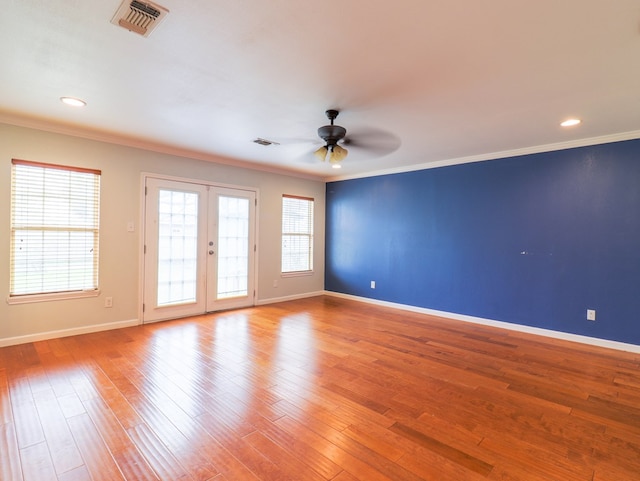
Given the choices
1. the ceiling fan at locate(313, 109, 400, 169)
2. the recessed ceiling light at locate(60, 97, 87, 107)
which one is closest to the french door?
the recessed ceiling light at locate(60, 97, 87, 107)

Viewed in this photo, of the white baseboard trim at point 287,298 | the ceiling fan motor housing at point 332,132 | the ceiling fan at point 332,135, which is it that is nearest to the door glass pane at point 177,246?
the white baseboard trim at point 287,298

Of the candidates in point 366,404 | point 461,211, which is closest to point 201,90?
point 366,404

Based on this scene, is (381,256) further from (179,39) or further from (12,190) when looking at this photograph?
(12,190)

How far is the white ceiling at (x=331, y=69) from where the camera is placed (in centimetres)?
175

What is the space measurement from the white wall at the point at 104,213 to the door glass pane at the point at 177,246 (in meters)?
0.30

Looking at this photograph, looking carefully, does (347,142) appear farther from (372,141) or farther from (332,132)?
(332,132)

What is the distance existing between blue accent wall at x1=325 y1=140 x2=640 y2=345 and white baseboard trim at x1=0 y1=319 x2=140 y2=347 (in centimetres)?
401

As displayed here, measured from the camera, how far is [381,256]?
5809 millimetres

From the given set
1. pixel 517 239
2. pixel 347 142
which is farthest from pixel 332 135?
pixel 517 239

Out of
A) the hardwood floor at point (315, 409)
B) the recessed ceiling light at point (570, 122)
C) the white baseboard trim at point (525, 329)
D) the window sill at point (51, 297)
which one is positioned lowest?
the hardwood floor at point (315, 409)

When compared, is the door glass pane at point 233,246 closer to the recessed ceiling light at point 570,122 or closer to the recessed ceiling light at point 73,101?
the recessed ceiling light at point 73,101

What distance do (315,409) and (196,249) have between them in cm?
339

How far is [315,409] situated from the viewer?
7.40ft

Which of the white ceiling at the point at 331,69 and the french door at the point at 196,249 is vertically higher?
the white ceiling at the point at 331,69
